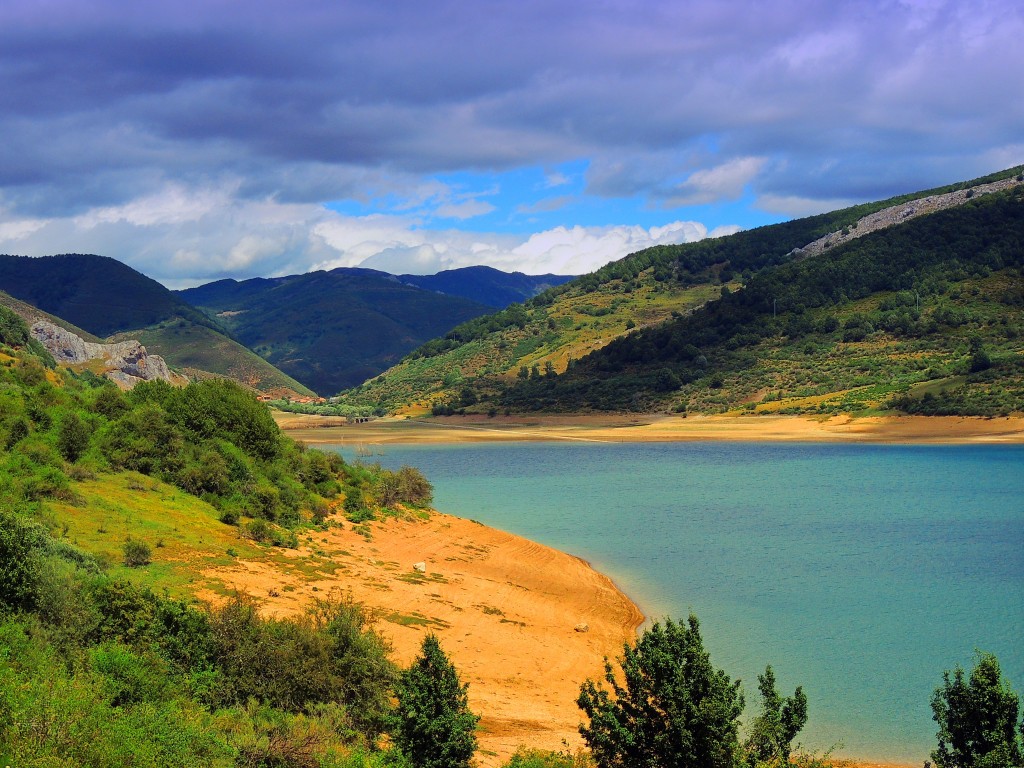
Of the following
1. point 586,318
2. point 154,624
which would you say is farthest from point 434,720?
point 586,318

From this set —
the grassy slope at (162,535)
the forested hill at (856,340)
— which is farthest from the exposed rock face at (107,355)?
the grassy slope at (162,535)

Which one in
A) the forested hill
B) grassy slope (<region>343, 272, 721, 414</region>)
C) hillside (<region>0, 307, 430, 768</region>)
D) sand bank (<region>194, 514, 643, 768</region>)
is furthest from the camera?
grassy slope (<region>343, 272, 721, 414</region>)

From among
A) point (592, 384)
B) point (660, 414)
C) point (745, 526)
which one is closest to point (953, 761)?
point (745, 526)

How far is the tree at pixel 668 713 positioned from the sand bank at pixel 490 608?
9.84ft

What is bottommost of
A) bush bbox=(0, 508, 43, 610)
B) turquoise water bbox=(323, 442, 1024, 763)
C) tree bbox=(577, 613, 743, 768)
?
turquoise water bbox=(323, 442, 1024, 763)

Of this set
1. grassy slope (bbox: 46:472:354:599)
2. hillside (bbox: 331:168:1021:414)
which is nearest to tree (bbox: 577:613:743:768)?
grassy slope (bbox: 46:472:354:599)

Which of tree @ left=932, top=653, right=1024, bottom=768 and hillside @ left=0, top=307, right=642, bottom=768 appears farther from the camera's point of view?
tree @ left=932, top=653, right=1024, bottom=768

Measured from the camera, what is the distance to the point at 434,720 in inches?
522

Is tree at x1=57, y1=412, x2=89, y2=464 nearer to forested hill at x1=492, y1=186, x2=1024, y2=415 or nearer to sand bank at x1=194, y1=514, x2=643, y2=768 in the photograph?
sand bank at x1=194, y1=514, x2=643, y2=768

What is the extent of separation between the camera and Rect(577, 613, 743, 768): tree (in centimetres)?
1224

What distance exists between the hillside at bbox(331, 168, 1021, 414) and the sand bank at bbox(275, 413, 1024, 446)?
30.2ft

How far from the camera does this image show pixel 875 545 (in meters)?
37.7

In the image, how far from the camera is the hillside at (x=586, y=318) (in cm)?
14875

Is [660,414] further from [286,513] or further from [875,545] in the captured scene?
[286,513]
